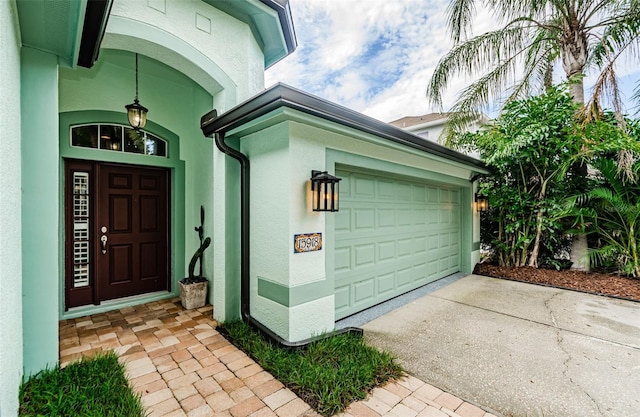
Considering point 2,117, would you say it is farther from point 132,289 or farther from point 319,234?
point 132,289

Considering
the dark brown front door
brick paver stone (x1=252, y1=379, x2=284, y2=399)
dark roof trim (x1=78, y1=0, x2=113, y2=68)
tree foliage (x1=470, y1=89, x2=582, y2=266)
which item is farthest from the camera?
tree foliage (x1=470, y1=89, x2=582, y2=266)

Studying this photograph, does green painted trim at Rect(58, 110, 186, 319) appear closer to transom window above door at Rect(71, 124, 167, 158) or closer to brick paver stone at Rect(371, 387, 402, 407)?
transom window above door at Rect(71, 124, 167, 158)

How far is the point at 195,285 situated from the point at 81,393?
6.65 feet

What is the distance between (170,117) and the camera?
4590mm

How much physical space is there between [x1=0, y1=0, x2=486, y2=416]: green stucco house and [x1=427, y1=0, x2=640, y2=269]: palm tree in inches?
99.9

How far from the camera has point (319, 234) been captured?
3209 mm

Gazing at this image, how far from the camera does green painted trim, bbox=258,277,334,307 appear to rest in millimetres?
2941

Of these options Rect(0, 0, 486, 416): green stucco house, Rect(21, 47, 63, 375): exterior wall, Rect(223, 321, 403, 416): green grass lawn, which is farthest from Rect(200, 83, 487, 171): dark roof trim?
Rect(223, 321, 403, 416): green grass lawn

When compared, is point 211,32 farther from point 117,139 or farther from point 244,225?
point 244,225

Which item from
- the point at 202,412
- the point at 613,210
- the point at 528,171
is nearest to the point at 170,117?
the point at 202,412

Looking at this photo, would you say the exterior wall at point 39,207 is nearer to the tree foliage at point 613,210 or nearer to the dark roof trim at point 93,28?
the dark roof trim at point 93,28

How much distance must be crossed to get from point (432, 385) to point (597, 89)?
6.00m

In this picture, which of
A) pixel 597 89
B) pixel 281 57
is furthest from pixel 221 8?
pixel 597 89

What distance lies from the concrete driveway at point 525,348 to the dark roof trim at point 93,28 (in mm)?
3753
